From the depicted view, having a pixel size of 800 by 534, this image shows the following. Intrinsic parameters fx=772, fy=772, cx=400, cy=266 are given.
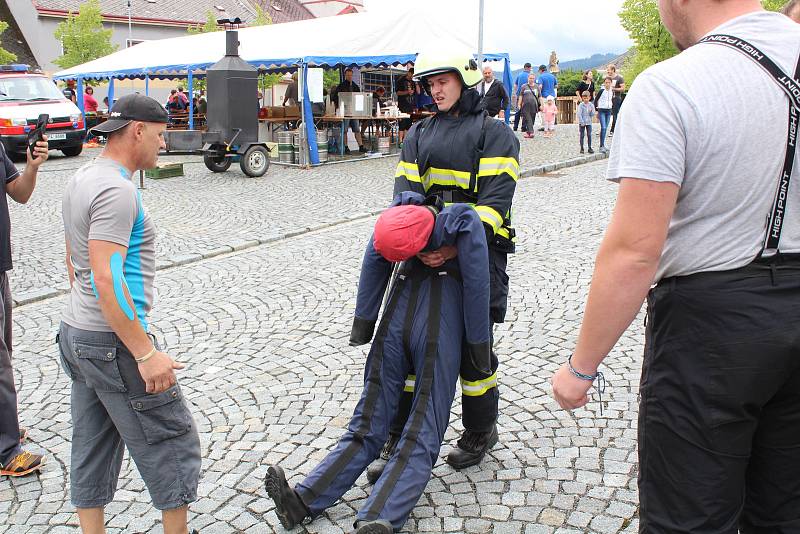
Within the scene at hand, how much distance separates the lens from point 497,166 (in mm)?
3453

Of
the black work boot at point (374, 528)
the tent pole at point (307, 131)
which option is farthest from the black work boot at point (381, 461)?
the tent pole at point (307, 131)

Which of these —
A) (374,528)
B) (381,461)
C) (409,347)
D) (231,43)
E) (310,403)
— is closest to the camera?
(374,528)

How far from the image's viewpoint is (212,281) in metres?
7.52

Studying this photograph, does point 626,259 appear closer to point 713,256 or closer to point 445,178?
point 713,256

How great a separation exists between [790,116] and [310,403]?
3.34m

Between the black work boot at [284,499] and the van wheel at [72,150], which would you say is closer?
the black work boot at [284,499]

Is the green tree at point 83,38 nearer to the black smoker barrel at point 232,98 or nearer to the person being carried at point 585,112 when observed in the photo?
the black smoker barrel at point 232,98

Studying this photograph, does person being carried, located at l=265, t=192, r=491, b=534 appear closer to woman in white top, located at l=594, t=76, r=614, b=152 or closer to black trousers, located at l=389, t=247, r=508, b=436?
black trousers, located at l=389, t=247, r=508, b=436

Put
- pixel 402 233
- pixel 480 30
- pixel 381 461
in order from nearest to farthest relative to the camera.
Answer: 1. pixel 402 233
2. pixel 381 461
3. pixel 480 30

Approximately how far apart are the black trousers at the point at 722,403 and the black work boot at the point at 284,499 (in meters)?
1.59

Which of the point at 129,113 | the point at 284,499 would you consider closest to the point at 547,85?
the point at 284,499

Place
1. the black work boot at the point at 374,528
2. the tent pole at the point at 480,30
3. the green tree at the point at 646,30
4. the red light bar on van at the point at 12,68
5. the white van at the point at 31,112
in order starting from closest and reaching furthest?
the black work boot at the point at 374,528, the tent pole at the point at 480,30, the white van at the point at 31,112, the red light bar on van at the point at 12,68, the green tree at the point at 646,30

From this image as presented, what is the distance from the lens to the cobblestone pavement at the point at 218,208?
862cm

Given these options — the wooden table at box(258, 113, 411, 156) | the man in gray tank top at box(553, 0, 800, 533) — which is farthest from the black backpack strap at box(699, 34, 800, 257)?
the wooden table at box(258, 113, 411, 156)
